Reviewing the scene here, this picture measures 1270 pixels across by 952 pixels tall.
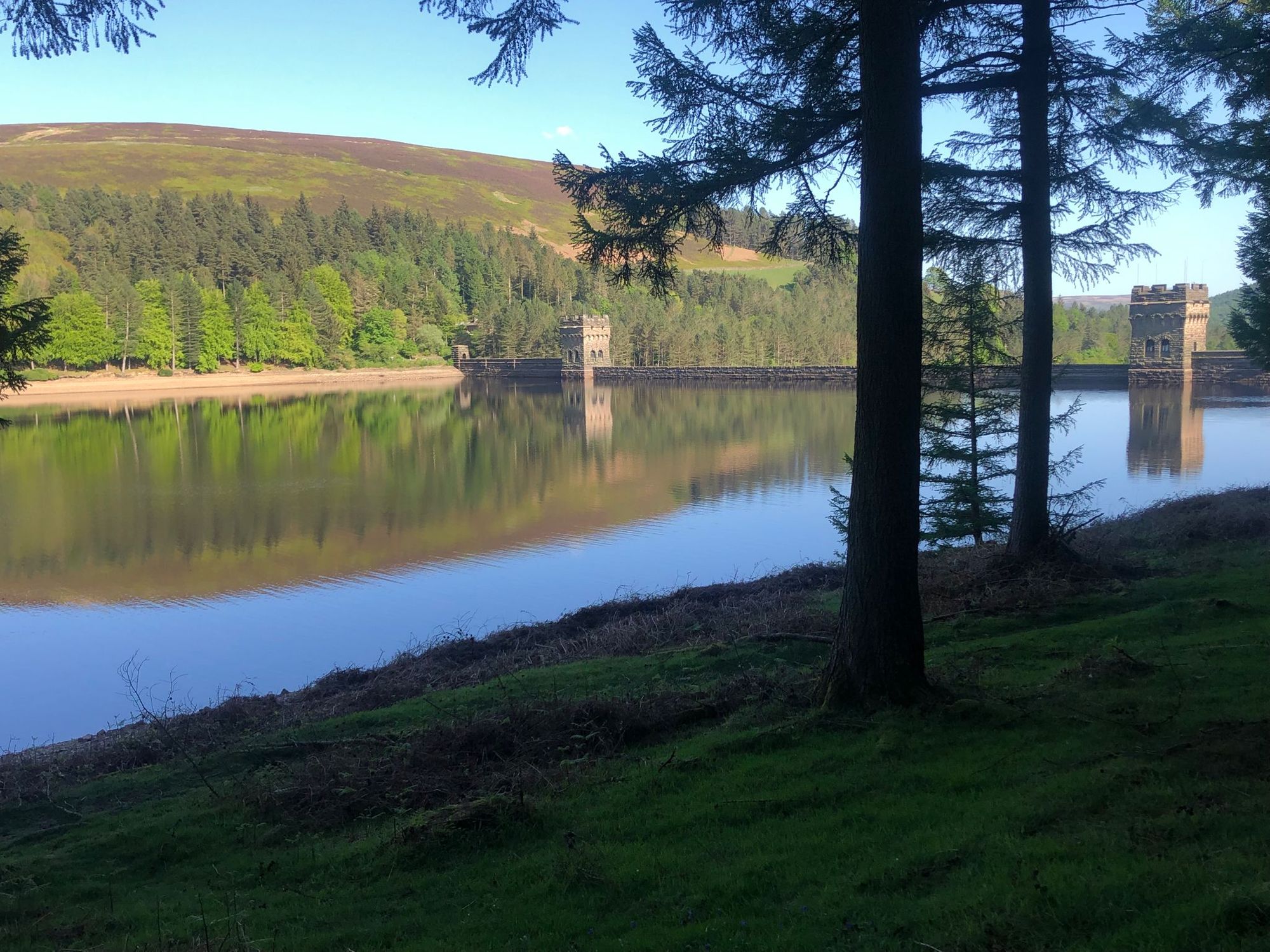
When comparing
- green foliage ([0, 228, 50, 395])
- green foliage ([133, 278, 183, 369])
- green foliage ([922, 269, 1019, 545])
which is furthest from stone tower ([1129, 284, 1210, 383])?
green foliage ([133, 278, 183, 369])

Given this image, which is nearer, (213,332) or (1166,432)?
(1166,432)

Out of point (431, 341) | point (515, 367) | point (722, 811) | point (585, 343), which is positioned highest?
point (431, 341)

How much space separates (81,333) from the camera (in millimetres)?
64062

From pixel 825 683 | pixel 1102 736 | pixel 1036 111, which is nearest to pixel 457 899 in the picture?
pixel 825 683

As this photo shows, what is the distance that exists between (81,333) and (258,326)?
558 inches

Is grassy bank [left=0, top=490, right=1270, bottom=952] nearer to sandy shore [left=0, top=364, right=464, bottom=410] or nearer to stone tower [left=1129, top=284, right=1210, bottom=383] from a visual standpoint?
sandy shore [left=0, top=364, right=464, bottom=410]

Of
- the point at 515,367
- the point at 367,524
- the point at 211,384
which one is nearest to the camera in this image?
the point at 367,524

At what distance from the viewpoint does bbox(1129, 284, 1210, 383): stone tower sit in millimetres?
52375

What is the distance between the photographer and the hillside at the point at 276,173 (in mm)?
136000

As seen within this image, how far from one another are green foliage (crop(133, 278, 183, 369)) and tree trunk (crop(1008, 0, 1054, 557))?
7039 cm

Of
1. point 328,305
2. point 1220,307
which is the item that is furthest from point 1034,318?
point 1220,307

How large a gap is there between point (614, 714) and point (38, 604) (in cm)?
1240

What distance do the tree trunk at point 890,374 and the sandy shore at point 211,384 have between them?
52.3 meters

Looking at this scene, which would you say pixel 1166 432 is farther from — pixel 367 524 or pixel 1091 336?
pixel 1091 336
